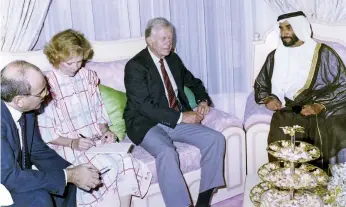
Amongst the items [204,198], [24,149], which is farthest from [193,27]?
[24,149]

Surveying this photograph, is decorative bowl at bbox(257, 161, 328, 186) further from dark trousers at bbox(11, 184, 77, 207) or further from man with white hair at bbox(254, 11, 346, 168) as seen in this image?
dark trousers at bbox(11, 184, 77, 207)

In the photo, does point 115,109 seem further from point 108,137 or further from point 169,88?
point 169,88

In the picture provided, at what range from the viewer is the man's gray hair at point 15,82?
226cm

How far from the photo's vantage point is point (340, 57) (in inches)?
145

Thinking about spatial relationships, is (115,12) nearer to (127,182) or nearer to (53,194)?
(127,182)

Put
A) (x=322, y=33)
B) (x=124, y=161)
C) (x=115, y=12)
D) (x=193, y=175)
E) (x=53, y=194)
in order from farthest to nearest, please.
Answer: (x=115, y=12) → (x=322, y=33) → (x=193, y=175) → (x=124, y=161) → (x=53, y=194)

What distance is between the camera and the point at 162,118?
130 inches

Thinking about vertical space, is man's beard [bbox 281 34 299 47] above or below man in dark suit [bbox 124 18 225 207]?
above

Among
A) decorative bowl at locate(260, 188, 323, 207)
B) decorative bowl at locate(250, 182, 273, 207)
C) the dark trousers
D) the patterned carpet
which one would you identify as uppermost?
the dark trousers

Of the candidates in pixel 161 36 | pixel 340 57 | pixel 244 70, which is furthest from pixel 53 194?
pixel 244 70

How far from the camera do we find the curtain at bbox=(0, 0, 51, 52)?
3463 millimetres

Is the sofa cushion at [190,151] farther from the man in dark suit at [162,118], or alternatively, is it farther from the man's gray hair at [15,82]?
the man's gray hair at [15,82]

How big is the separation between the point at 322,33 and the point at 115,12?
186cm

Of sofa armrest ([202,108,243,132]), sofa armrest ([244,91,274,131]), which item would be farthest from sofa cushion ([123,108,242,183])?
sofa armrest ([244,91,274,131])
